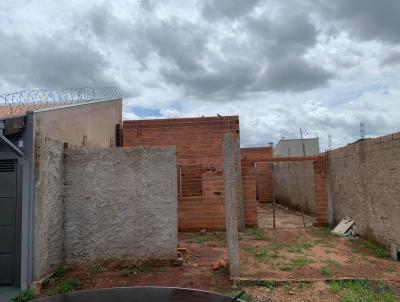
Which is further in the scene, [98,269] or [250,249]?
[250,249]

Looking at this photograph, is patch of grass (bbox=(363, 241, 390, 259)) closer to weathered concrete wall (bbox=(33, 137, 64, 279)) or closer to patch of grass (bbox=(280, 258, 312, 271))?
patch of grass (bbox=(280, 258, 312, 271))

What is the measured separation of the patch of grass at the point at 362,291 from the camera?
16.7 feet

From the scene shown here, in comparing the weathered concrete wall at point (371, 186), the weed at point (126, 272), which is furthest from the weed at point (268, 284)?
the weathered concrete wall at point (371, 186)

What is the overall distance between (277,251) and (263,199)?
1195cm

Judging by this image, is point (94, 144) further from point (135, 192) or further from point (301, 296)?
point (301, 296)

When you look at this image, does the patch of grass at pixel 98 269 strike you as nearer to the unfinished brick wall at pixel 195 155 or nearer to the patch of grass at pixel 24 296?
the patch of grass at pixel 24 296

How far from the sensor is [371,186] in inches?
340

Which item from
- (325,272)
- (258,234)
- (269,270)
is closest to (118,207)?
(269,270)

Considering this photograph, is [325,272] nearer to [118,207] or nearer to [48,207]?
[118,207]

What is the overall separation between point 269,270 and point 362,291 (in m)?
1.63

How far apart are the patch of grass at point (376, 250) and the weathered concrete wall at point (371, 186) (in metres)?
0.15

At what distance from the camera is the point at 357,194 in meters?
9.55

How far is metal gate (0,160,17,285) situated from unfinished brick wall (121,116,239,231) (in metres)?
5.34

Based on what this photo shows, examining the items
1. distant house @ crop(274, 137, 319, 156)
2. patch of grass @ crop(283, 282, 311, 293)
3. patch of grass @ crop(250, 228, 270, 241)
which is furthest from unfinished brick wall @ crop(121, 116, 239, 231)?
distant house @ crop(274, 137, 319, 156)
